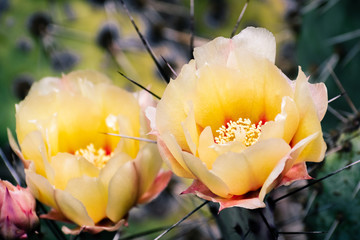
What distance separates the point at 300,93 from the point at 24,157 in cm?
30

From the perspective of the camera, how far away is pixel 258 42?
0.46 metres

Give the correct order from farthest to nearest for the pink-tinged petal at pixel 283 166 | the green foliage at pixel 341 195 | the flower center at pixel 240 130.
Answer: the green foliage at pixel 341 195 < the flower center at pixel 240 130 < the pink-tinged petal at pixel 283 166

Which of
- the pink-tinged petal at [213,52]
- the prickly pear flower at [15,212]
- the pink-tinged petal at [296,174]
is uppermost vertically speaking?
the pink-tinged petal at [213,52]

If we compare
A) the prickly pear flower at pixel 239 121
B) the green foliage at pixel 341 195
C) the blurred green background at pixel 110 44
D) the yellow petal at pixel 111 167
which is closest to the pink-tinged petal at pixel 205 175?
the prickly pear flower at pixel 239 121

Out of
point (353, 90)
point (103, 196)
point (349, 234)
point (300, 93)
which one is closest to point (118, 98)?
point (103, 196)

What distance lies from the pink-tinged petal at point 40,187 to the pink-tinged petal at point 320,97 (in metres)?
0.27

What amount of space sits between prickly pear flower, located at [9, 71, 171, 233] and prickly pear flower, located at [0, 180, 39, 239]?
19mm

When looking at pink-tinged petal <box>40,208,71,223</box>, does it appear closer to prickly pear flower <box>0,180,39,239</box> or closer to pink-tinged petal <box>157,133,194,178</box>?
prickly pear flower <box>0,180,39,239</box>

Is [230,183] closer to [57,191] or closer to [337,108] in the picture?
[57,191]

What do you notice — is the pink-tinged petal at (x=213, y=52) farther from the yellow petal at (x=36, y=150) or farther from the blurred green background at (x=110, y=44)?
the blurred green background at (x=110, y=44)

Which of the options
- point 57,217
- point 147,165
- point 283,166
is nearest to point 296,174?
point 283,166

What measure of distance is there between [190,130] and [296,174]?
0.10 meters

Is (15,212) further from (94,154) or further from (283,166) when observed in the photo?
(283,166)

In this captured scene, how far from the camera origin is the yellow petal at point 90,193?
0.48 m
